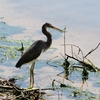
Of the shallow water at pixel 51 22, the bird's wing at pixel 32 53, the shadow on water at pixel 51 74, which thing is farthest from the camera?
the shallow water at pixel 51 22

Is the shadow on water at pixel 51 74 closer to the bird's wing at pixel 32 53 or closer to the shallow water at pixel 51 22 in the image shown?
the shallow water at pixel 51 22

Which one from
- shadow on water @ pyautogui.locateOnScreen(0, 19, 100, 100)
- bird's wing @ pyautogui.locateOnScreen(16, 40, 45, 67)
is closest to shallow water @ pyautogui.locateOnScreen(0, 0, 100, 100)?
shadow on water @ pyautogui.locateOnScreen(0, 19, 100, 100)

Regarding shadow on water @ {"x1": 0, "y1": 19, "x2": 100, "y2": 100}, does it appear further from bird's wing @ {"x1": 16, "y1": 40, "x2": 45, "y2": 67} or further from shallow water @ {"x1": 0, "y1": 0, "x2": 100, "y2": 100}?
bird's wing @ {"x1": 16, "y1": 40, "x2": 45, "y2": 67}

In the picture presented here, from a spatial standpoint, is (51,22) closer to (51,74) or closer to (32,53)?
(51,74)

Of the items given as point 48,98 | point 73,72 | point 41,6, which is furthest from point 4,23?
point 48,98

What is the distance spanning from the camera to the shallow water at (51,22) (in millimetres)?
11453

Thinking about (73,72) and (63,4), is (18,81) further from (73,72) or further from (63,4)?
(63,4)

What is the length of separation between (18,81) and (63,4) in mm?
5737

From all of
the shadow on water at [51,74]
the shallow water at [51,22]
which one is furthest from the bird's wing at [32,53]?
the shallow water at [51,22]

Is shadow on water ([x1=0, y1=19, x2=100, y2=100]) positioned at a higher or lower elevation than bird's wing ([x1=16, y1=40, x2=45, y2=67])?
lower

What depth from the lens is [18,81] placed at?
10547 millimetres

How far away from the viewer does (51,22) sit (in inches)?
577

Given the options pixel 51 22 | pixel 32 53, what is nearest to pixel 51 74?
pixel 32 53

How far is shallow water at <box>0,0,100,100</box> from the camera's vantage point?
11453mm
